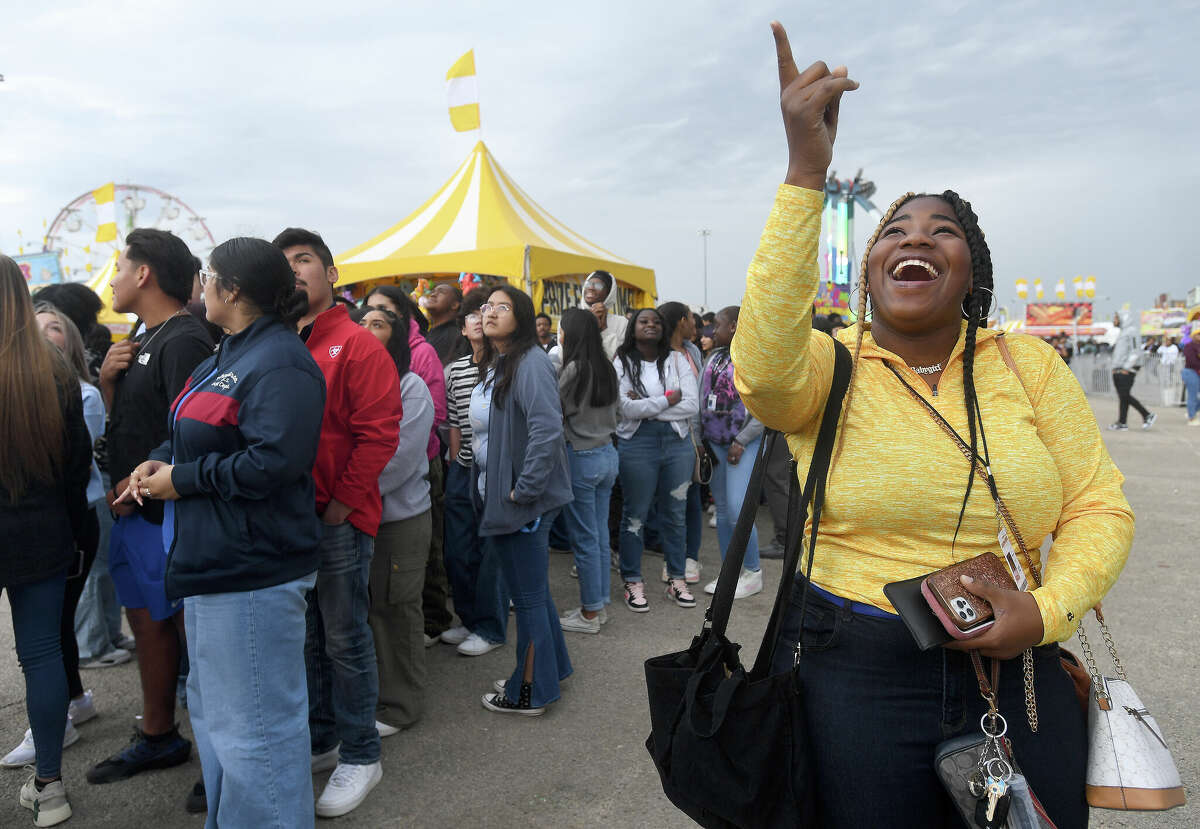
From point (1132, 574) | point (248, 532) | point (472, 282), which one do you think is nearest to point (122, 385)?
point (248, 532)

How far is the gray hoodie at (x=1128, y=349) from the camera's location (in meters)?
13.8

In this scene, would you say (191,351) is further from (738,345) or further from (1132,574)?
(1132,574)

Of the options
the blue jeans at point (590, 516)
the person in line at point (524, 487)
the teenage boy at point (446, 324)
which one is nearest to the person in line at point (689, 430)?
the blue jeans at point (590, 516)

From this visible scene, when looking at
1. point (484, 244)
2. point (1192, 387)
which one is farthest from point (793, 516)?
point (1192, 387)

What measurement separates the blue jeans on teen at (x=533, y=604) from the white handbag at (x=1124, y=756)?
2.37 m

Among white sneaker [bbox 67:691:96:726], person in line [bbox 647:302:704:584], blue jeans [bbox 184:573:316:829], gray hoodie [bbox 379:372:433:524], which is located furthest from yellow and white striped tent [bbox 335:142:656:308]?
blue jeans [bbox 184:573:316:829]

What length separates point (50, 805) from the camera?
2.79 meters

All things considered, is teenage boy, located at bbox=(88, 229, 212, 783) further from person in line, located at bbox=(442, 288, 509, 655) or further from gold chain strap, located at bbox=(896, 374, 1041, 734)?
gold chain strap, located at bbox=(896, 374, 1041, 734)

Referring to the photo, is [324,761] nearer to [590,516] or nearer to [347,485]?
[347,485]

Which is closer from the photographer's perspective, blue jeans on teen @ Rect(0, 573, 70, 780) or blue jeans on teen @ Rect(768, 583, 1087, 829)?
blue jeans on teen @ Rect(768, 583, 1087, 829)

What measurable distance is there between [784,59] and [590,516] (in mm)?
3430

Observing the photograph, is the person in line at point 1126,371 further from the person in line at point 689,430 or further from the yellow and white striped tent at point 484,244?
the person in line at point 689,430

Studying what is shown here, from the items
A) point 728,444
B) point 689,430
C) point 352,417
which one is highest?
point 352,417

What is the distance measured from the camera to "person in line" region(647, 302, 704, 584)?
533 cm
